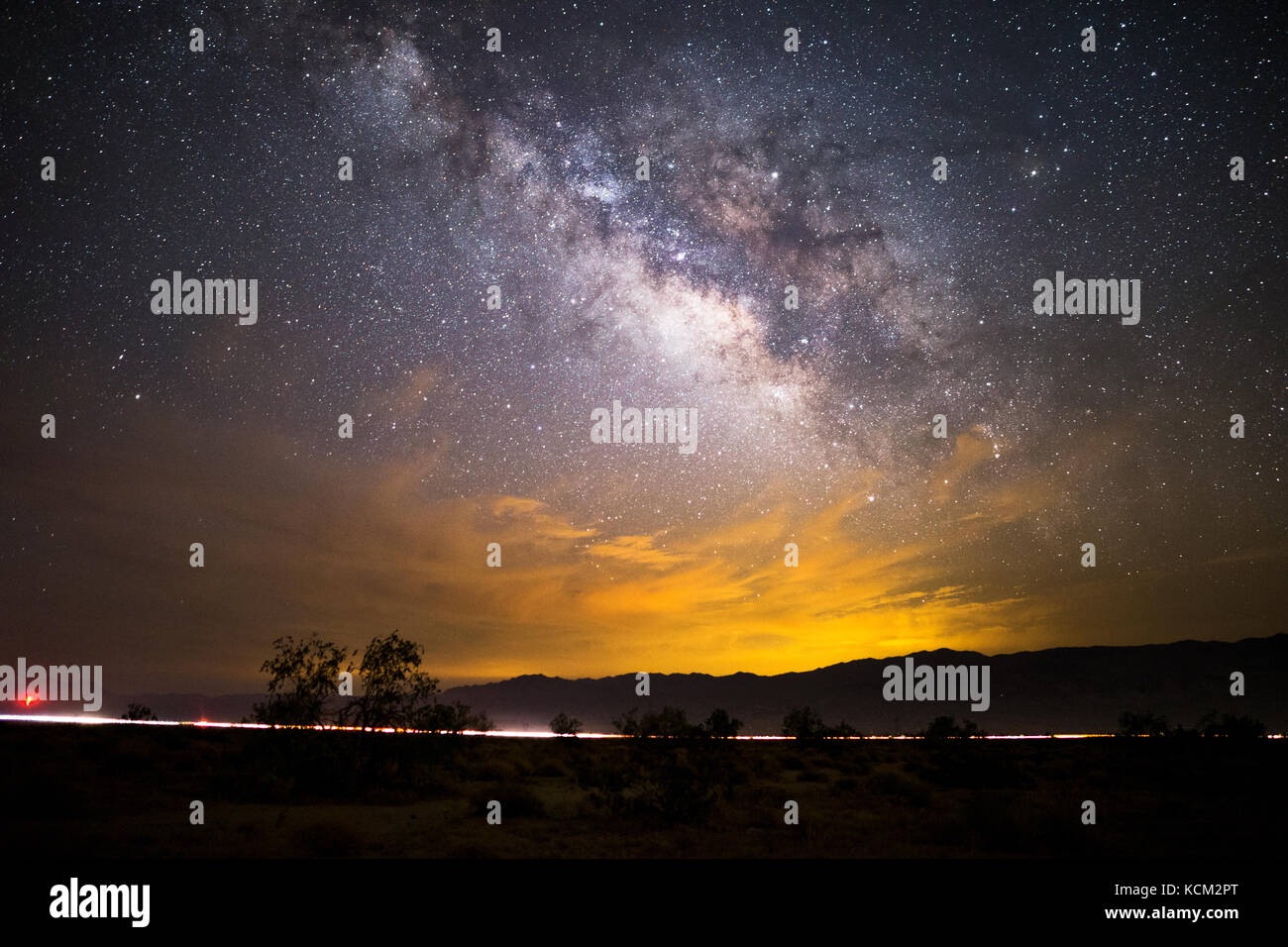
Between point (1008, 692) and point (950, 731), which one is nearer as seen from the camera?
point (950, 731)

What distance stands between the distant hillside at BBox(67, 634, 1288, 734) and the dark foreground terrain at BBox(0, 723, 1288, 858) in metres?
79.6

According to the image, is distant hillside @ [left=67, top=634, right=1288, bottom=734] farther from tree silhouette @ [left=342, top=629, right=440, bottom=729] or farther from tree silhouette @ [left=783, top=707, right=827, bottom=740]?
tree silhouette @ [left=342, top=629, right=440, bottom=729]

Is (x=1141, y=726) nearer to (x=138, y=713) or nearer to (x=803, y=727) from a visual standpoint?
(x=803, y=727)

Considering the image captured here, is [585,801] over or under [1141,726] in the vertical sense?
over

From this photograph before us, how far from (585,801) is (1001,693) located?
5285 inches

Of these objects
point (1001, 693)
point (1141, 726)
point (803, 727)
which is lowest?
point (1001, 693)

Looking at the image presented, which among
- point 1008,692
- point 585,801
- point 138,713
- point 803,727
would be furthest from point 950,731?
point 1008,692

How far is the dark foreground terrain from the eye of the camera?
1332cm

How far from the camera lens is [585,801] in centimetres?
1894

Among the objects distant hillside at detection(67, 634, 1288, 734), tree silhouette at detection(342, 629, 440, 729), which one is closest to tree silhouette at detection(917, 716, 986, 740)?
tree silhouette at detection(342, 629, 440, 729)
